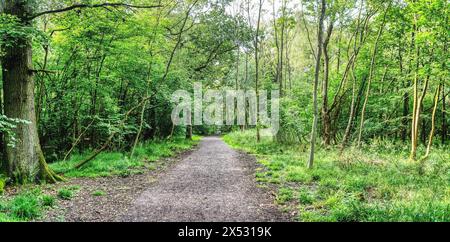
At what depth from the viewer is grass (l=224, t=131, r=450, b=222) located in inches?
206

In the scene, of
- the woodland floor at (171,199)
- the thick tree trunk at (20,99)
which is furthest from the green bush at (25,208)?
the thick tree trunk at (20,99)

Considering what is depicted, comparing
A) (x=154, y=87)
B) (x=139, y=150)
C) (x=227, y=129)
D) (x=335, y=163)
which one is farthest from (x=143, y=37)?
(x=227, y=129)

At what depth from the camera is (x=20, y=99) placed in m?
7.74

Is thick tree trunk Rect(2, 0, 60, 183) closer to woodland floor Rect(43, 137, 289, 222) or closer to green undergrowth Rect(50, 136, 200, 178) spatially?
woodland floor Rect(43, 137, 289, 222)

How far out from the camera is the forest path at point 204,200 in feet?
18.6

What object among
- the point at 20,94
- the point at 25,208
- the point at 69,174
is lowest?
the point at 69,174

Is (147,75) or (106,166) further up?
(147,75)

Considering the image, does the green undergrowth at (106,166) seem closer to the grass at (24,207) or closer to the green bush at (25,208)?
the grass at (24,207)

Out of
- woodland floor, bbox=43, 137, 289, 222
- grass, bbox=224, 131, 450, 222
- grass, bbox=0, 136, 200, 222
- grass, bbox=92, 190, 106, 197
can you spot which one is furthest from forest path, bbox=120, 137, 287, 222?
grass, bbox=0, 136, 200, 222

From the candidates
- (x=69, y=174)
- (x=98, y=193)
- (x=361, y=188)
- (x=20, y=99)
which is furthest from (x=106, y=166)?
(x=361, y=188)

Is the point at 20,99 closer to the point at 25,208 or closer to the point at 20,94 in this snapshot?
the point at 20,94

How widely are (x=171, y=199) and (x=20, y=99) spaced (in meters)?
4.81

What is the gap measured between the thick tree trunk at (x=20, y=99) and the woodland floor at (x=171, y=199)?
1117 mm
